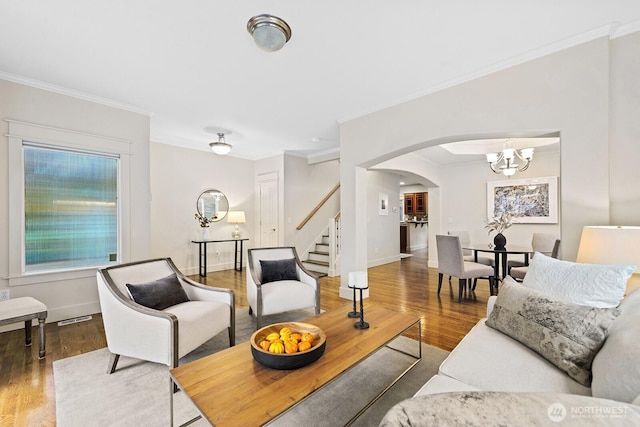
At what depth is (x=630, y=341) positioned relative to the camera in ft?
3.55

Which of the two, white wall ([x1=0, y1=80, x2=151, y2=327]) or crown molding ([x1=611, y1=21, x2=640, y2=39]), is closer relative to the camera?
crown molding ([x1=611, y1=21, x2=640, y2=39])

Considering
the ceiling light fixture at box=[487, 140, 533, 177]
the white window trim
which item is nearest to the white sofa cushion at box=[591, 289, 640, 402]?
the ceiling light fixture at box=[487, 140, 533, 177]

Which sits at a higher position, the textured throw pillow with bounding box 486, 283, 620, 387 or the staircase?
the textured throw pillow with bounding box 486, 283, 620, 387

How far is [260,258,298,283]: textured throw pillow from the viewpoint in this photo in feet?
11.2

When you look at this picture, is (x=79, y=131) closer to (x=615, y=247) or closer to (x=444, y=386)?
(x=444, y=386)

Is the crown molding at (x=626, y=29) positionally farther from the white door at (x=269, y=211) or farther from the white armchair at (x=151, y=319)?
the white door at (x=269, y=211)

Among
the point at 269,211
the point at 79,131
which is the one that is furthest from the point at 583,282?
the point at 269,211

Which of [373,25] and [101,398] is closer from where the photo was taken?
[101,398]

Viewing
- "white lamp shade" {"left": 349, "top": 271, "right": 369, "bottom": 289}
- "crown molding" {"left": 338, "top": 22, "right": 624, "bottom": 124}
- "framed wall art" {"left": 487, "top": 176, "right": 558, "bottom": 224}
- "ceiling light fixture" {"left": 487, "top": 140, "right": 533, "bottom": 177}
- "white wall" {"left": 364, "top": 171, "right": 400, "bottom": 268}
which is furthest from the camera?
A: "white wall" {"left": 364, "top": 171, "right": 400, "bottom": 268}

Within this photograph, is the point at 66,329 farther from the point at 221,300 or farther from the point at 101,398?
the point at 221,300

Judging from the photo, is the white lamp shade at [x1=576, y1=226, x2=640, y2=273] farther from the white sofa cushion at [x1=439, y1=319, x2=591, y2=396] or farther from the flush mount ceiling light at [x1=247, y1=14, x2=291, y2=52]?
the flush mount ceiling light at [x1=247, y1=14, x2=291, y2=52]

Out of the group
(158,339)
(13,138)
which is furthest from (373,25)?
(13,138)

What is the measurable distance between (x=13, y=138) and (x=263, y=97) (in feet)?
9.04

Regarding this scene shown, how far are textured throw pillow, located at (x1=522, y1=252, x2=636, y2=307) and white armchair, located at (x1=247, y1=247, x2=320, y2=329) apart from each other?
2.11m
